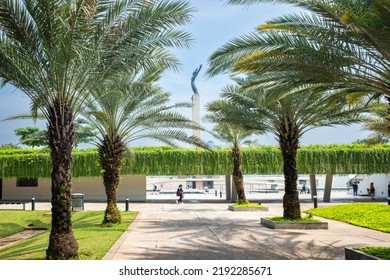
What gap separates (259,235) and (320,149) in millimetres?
19390

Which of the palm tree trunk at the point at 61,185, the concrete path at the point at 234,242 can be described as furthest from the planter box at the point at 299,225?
the palm tree trunk at the point at 61,185

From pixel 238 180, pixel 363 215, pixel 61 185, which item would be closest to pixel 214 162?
pixel 238 180

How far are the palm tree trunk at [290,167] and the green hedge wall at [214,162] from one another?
47.0 ft

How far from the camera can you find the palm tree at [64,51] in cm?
670

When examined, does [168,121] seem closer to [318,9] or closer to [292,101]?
[292,101]

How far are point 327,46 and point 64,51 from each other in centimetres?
504

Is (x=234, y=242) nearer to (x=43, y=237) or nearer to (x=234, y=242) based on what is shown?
(x=234, y=242)

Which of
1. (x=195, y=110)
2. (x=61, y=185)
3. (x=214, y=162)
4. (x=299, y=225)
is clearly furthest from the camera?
(x=214, y=162)

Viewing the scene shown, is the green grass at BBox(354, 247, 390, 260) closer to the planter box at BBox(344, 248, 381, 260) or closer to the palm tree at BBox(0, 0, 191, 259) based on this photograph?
the planter box at BBox(344, 248, 381, 260)

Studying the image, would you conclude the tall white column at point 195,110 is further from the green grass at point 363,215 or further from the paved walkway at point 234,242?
the green grass at point 363,215

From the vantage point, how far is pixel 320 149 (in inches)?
1123

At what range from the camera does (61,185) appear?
24.3 ft

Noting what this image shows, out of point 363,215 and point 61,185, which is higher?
point 61,185

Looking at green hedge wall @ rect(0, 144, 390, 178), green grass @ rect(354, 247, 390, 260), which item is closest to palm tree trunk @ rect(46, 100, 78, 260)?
green grass @ rect(354, 247, 390, 260)
